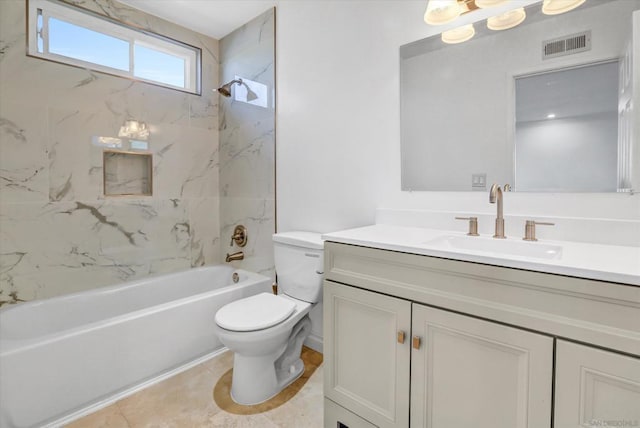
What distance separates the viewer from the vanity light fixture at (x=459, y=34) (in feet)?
4.70

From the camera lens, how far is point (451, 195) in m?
1.51

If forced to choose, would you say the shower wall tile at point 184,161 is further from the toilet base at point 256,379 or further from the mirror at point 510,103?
the mirror at point 510,103

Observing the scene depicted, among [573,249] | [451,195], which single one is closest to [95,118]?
[451,195]

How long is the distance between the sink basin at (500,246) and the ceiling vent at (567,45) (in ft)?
2.45

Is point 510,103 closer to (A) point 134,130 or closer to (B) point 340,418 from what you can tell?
(B) point 340,418

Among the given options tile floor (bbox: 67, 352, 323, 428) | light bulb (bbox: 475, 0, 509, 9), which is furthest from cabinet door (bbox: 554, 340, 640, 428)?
light bulb (bbox: 475, 0, 509, 9)

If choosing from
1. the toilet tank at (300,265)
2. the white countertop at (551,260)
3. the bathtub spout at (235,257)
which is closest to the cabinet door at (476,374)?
the white countertop at (551,260)

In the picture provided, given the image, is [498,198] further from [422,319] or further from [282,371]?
[282,371]

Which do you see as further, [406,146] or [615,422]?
[406,146]

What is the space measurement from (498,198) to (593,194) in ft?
1.06

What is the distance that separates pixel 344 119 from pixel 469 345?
4.54 ft

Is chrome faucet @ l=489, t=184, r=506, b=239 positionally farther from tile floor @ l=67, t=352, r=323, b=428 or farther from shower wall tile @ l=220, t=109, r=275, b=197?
shower wall tile @ l=220, t=109, r=275, b=197

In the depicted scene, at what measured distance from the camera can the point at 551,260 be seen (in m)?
0.86

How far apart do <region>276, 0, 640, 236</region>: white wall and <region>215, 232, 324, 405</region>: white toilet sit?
30cm
